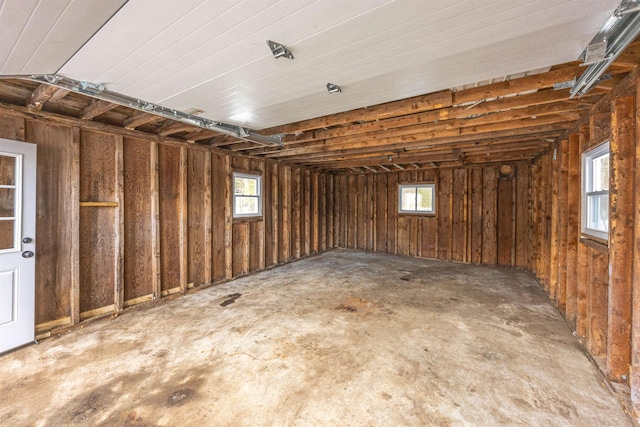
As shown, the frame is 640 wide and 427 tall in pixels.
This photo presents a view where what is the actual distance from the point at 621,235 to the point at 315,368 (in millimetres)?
2710

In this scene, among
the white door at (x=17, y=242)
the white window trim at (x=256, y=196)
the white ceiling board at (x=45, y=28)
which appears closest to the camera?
the white ceiling board at (x=45, y=28)

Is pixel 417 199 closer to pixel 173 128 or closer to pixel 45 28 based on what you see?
pixel 173 128

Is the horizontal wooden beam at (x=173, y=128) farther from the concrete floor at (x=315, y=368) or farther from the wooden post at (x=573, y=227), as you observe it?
the wooden post at (x=573, y=227)

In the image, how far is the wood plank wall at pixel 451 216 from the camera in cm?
609

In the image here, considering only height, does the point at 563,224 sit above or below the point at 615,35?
below

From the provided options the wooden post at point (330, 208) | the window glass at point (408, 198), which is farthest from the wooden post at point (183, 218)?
the window glass at point (408, 198)

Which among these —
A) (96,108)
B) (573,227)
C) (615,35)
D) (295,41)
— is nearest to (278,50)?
(295,41)

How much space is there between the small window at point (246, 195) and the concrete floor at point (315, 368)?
2017 mm

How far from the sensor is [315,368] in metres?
2.34

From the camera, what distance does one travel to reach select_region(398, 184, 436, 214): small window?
7120mm

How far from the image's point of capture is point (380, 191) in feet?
26.0

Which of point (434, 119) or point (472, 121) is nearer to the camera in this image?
point (434, 119)

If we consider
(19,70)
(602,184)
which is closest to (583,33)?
(602,184)

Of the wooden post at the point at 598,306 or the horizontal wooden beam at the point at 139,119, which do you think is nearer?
the wooden post at the point at 598,306
